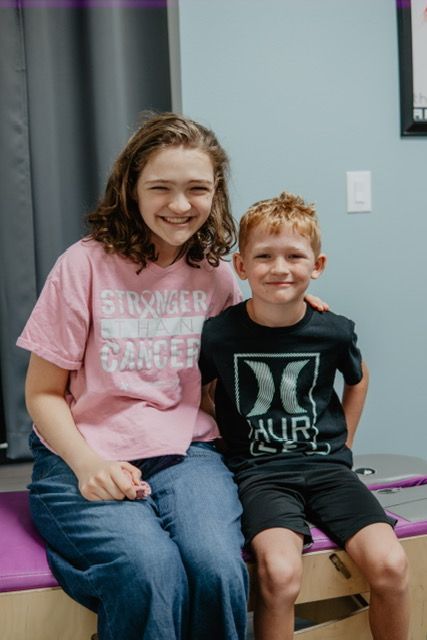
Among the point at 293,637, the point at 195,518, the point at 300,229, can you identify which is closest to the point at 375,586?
the point at 293,637

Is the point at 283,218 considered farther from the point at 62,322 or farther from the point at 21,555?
the point at 21,555

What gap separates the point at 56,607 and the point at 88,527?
0.46 feet

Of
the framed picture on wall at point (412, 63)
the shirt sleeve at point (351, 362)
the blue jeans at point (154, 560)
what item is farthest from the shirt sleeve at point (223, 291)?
the framed picture on wall at point (412, 63)

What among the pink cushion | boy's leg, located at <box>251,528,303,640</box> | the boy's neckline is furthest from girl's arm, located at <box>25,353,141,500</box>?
the boy's neckline

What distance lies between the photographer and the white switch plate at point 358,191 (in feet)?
5.90

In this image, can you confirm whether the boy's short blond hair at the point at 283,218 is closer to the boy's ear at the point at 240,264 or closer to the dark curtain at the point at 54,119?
the boy's ear at the point at 240,264

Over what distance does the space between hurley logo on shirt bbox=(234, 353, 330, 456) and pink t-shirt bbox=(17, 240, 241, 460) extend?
0.10 m

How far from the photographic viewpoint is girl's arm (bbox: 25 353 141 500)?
114 centimetres

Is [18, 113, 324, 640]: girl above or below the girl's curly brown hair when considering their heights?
below

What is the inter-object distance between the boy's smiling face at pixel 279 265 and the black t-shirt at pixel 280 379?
60mm

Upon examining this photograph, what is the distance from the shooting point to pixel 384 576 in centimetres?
112

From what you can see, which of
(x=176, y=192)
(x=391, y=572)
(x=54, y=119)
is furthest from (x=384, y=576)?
(x=54, y=119)

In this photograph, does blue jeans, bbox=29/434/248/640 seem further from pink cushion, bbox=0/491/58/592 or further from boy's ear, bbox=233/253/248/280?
boy's ear, bbox=233/253/248/280

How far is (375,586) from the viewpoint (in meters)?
1.14
